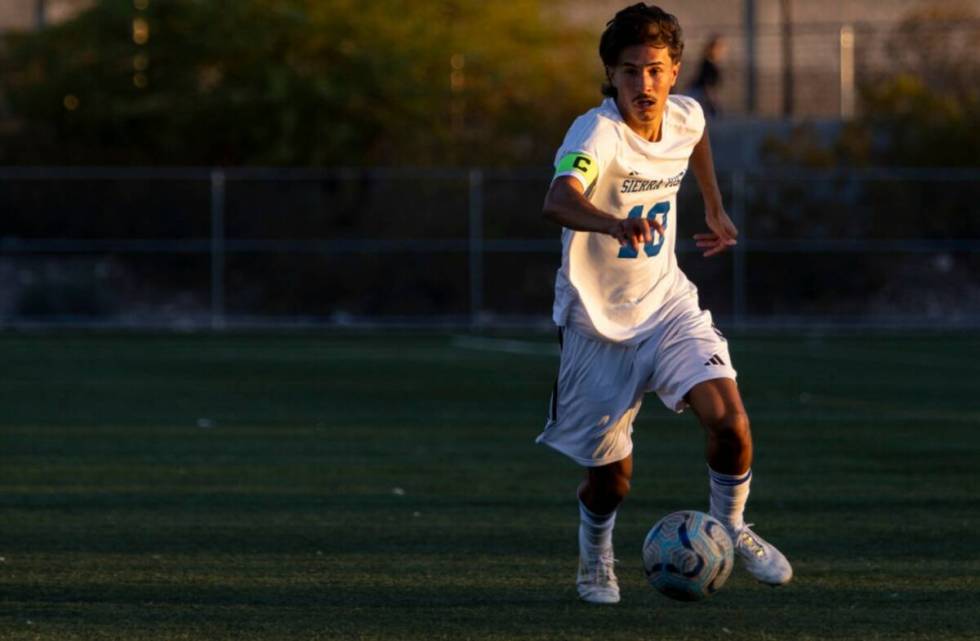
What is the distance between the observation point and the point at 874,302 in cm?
2731

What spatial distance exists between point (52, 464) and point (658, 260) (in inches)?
201

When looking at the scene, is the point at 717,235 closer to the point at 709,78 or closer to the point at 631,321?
the point at 631,321

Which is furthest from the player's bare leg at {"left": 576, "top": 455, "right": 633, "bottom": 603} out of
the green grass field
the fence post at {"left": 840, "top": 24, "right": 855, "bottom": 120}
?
the fence post at {"left": 840, "top": 24, "right": 855, "bottom": 120}

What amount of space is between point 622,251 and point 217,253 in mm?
20678

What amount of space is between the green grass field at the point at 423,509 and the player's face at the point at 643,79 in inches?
64.0

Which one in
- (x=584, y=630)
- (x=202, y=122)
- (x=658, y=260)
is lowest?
(x=584, y=630)

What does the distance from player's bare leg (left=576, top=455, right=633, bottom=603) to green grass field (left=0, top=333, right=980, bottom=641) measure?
0.11 metres

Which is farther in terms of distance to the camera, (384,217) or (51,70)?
(51,70)

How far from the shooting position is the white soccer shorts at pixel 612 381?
22.2ft

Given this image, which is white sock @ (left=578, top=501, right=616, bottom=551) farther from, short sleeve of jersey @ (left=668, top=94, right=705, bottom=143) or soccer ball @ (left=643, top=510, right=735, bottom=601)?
short sleeve of jersey @ (left=668, top=94, right=705, bottom=143)

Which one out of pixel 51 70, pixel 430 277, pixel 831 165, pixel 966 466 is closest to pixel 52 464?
pixel 966 466

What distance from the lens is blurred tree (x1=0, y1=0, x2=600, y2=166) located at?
103ft

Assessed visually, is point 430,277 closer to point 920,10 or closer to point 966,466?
point 920,10

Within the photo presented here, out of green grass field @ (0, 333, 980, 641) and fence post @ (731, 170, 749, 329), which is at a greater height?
fence post @ (731, 170, 749, 329)
